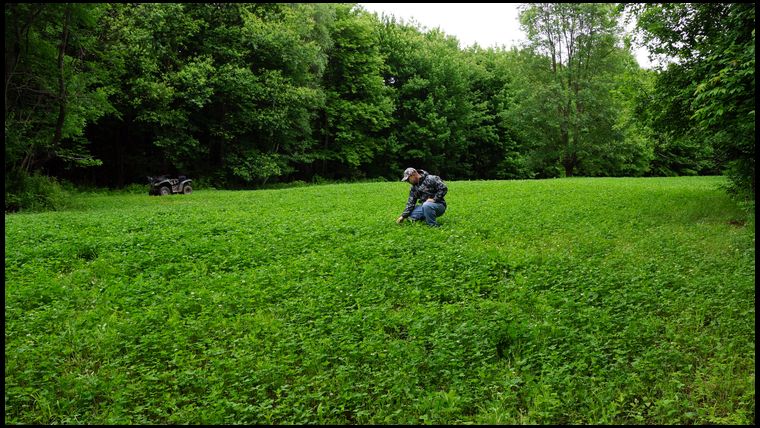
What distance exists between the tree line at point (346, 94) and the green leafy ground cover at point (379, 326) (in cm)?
416

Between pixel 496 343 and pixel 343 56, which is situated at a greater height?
pixel 343 56

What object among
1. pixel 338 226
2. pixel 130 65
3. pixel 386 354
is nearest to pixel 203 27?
pixel 130 65

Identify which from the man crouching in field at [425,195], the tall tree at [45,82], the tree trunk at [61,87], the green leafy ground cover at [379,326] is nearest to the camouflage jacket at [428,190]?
the man crouching in field at [425,195]

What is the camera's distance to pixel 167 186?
23.9m

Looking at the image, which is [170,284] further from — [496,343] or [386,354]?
[496,343]

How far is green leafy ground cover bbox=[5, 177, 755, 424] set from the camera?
14.4 ft

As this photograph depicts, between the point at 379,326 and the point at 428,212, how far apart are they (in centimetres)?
607

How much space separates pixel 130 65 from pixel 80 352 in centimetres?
2697

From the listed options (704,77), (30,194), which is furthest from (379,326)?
(30,194)

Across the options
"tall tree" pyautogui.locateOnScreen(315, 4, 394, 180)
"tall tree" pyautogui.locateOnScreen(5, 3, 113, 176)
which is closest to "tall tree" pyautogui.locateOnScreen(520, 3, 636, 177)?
"tall tree" pyautogui.locateOnScreen(315, 4, 394, 180)

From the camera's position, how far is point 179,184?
80.5 feet

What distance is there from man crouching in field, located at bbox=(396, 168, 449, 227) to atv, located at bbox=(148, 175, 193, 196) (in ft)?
53.1

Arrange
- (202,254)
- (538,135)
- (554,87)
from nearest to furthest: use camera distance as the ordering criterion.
Answer: (202,254), (554,87), (538,135)

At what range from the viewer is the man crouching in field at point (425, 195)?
38.8 ft
